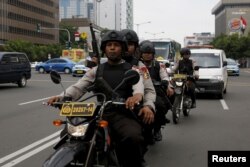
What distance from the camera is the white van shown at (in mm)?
17453

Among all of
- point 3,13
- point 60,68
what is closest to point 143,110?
point 60,68

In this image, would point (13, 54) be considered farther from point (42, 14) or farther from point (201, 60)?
point (42, 14)

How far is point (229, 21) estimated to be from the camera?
172625 millimetres

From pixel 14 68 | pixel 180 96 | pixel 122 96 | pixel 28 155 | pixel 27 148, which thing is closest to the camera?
pixel 122 96

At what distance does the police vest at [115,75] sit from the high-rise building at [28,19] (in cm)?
9529

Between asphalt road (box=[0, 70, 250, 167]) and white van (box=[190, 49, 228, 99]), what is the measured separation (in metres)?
2.86

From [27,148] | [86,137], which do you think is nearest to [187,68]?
[27,148]

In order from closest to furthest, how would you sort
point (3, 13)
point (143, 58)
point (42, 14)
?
point (143, 58) < point (3, 13) < point (42, 14)

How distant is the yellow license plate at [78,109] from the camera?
4.12 meters

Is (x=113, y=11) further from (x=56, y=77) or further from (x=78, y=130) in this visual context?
(x=78, y=130)

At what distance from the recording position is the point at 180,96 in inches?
437

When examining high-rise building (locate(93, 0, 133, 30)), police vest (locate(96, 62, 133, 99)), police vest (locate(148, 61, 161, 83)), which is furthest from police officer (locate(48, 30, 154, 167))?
high-rise building (locate(93, 0, 133, 30))

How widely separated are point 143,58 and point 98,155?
3.73 meters

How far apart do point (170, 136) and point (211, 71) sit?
9.13m
